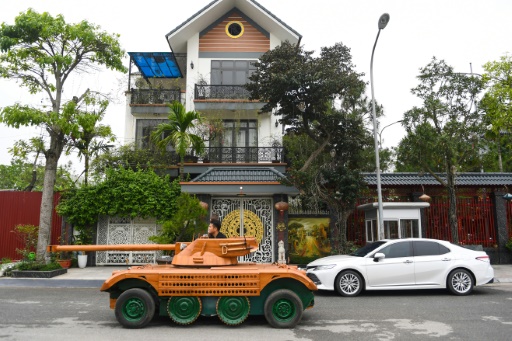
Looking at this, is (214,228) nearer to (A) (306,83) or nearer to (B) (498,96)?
(A) (306,83)

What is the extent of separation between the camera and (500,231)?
16.3m

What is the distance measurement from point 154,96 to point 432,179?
13560 millimetres

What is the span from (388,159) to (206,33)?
46.2 ft

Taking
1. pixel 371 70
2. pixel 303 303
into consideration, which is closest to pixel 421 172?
pixel 371 70

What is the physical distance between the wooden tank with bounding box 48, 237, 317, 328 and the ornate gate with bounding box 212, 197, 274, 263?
28.0 ft

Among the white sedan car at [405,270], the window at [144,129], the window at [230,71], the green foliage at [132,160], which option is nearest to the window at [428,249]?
the white sedan car at [405,270]

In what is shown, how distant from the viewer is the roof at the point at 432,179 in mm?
16750

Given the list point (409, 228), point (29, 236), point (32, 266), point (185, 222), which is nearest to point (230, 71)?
point (185, 222)

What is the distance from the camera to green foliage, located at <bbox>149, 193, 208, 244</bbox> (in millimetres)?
12719

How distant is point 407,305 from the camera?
8.81 m

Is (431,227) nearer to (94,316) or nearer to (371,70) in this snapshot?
(371,70)

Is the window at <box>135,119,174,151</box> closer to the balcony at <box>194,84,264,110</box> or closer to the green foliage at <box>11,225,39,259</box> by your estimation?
the balcony at <box>194,84,264,110</box>

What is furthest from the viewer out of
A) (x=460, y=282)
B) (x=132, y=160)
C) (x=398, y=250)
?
(x=132, y=160)

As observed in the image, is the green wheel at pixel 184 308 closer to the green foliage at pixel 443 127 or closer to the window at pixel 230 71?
the green foliage at pixel 443 127
